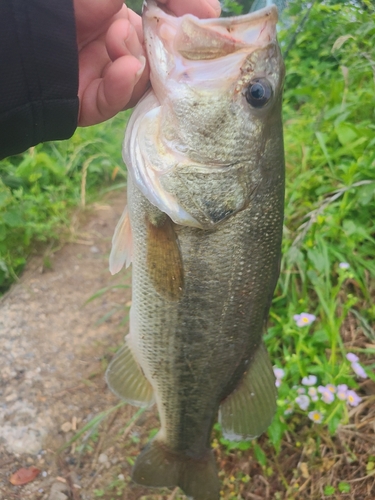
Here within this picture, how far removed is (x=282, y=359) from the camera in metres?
2.29

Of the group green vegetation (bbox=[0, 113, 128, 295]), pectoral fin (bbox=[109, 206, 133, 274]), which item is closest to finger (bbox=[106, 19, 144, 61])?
pectoral fin (bbox=[109, 206, 133, 274])

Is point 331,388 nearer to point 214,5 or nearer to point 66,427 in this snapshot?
point 66,427

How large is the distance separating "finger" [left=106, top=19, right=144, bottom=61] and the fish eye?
1.28ft

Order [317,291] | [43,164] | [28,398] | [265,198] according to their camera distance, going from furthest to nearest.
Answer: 1. [43,164]
2. [28,398]
3. [317,291]
4. [265,198]

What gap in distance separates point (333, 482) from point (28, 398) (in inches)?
69.9

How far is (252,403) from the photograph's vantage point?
5.41ft

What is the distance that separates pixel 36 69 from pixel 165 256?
0.71 metres

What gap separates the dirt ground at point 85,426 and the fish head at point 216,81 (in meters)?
1.51

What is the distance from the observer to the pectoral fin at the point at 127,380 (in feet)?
5.65

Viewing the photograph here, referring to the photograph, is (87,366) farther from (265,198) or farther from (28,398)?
(265,198)

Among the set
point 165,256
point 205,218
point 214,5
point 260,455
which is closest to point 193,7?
point 214,5

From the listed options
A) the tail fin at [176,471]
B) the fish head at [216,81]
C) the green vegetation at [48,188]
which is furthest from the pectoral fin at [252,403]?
the green vegetation at [48,188]

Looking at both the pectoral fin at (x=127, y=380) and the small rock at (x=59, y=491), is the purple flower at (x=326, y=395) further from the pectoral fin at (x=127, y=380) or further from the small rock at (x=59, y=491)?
the small rock at (x=59, y=491)

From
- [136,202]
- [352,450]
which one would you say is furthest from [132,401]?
[352,450]
